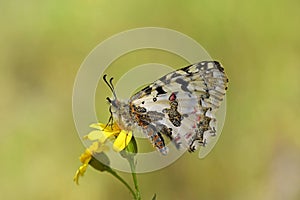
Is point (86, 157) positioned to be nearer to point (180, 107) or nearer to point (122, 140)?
point (122, 140)

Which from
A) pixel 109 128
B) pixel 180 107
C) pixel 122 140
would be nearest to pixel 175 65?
pixel 180 107

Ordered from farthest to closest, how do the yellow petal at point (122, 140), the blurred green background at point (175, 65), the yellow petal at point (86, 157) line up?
the blurred green background at point (175, 65) → the yellow petal at point (86, 157) → the yellow petal at point (122, 140)

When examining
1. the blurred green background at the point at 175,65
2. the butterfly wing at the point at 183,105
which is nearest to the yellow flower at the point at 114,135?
the butterfly wing at the point at 183,105

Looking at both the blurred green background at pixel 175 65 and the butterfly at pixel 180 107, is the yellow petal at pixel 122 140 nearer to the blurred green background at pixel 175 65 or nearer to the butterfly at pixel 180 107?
the butterfly at pixel 180 107

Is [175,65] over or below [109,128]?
over

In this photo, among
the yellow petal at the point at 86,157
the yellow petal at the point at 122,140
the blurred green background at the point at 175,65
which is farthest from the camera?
the blurred green background at the point at 175,65

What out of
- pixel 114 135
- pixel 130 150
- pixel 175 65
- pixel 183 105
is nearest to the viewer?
pixel 130 150
